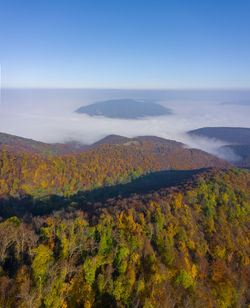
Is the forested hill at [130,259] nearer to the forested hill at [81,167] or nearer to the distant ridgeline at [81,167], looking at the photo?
the forested hill at [81,167]

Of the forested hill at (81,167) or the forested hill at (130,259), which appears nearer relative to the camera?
the forested hill at (130,259)

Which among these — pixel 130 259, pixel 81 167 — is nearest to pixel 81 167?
pixel 81 167

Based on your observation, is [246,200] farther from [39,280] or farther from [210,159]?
[210,159]

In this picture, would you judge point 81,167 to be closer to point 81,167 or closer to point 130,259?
point 81,167

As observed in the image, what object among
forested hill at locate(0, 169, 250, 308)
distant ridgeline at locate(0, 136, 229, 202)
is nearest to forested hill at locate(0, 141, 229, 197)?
distant ridgeline at locate(0, 136, 229, 202)

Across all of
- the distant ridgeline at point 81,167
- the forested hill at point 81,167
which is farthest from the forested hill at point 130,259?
the distant ridgeline at point 81,167

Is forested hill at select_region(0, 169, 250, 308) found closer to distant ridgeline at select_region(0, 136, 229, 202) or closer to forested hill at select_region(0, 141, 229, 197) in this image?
forested hill at select_region(0, 141, 229, 197)
